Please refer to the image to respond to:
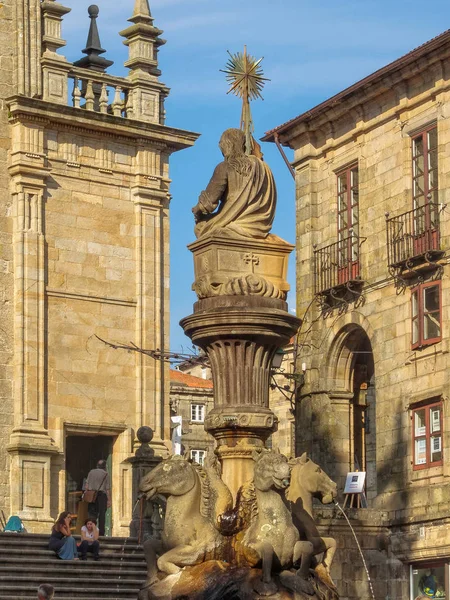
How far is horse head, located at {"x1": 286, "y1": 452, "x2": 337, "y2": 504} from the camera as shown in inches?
861

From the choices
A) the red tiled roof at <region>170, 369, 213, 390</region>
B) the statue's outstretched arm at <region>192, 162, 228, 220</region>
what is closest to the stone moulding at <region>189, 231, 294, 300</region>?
the statue's outstretched arm at <region>192, 162, 228, 220</region>

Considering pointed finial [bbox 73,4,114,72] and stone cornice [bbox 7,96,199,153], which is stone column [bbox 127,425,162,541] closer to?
stone cornice [bbox 7,96,199,153]

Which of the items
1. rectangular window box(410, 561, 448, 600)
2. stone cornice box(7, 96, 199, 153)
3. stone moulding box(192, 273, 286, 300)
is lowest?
rectangular window box(410, 561, 448, 600)

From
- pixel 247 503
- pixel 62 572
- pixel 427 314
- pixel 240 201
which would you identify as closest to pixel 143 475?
pixel 62 572

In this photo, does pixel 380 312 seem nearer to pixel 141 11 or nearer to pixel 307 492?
pixel 141 11

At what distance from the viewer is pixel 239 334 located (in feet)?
71.6

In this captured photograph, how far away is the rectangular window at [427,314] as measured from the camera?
3684 centimetres

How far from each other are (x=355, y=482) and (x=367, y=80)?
8.26m

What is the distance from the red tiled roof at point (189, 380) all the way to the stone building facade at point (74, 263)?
1679 inches

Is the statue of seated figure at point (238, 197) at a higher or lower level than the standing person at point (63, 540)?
higher

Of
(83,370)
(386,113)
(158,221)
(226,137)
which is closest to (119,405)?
(83,370)

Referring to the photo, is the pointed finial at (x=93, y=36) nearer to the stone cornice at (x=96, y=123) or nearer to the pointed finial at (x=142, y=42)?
the pointed finial at (x=142, y=42)

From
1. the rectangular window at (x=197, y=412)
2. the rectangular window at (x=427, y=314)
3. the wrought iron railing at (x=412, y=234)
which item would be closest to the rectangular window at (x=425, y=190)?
the wrought iron railing at (x=412, y=234)

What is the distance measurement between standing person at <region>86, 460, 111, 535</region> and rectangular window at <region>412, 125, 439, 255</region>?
7.71m
